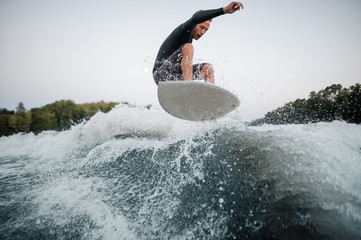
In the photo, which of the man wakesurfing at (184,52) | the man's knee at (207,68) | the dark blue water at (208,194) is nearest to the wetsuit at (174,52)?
the man wakesurfing at (184,52)

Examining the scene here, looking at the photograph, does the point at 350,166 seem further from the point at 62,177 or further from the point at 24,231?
the point at 62,177

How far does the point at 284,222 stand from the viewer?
130 cm

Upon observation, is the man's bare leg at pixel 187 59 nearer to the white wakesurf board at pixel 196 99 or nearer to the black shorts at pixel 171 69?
the black shorts at pixel 171 69

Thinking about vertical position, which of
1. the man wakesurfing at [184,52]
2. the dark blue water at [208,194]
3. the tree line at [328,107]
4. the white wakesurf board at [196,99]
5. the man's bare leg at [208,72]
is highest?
the man wakesurfing at [184,52]

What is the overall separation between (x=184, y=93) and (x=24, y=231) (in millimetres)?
2590

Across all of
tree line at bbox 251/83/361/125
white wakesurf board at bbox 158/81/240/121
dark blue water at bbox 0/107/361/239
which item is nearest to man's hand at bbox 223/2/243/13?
white wakesurf board at bbox 158/81/240/121

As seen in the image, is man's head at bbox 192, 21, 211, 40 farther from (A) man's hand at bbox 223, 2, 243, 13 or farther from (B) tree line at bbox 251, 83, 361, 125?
(B) tree line at bbox 251, 83, 361, 125

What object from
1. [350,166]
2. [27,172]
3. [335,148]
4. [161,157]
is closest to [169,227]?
[161,157]

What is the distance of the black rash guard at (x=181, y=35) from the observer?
8.84 ft

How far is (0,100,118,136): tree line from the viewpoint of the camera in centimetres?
4212

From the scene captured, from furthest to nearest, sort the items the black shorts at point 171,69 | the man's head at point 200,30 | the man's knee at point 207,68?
the man's knee at point 207,68 < the man's head at point 200,30 < the black shorts at point 171,69

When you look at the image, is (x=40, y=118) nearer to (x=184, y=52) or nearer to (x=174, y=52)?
(x=174, y=52)

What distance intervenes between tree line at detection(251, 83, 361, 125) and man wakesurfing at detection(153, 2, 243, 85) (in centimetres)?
2703

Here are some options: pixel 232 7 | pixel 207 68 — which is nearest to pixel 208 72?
pixel 207 68
